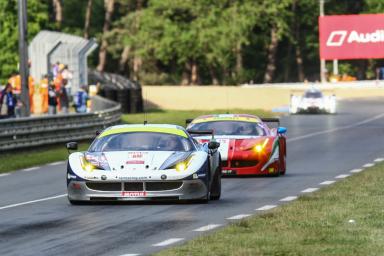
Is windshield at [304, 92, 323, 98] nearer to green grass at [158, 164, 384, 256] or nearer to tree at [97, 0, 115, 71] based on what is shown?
green grass at [158, 164, 384, 256]

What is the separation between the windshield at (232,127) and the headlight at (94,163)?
7.13m

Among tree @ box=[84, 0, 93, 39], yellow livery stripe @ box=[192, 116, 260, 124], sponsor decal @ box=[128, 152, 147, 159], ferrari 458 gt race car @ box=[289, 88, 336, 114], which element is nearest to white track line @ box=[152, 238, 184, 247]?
sponsor decal @ box=[128, 152, 147, 159]

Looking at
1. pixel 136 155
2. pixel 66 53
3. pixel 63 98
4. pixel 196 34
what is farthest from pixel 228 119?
pixel 196 34

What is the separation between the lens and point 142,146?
1917cm

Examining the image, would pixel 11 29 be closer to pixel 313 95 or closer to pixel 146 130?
pixel 313 95

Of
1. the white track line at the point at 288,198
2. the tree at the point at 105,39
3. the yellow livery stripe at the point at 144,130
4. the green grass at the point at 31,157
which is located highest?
the yellow livery stripe at the point at 144,130

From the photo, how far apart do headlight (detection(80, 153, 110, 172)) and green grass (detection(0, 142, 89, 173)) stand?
963 cm

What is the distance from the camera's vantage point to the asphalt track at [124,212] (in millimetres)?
13406

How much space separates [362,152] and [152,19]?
75.8 meters

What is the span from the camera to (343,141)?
39.0 m

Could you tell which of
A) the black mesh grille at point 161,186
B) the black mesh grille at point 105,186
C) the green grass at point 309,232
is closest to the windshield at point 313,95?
the green grass at point 309,232

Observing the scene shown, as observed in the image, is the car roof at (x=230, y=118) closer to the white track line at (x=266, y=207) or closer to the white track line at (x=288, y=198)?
the white track line at (x=288, y=198)

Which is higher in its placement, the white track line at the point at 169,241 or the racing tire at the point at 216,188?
the white track line at the point at 169,241

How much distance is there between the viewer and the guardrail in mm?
31884
